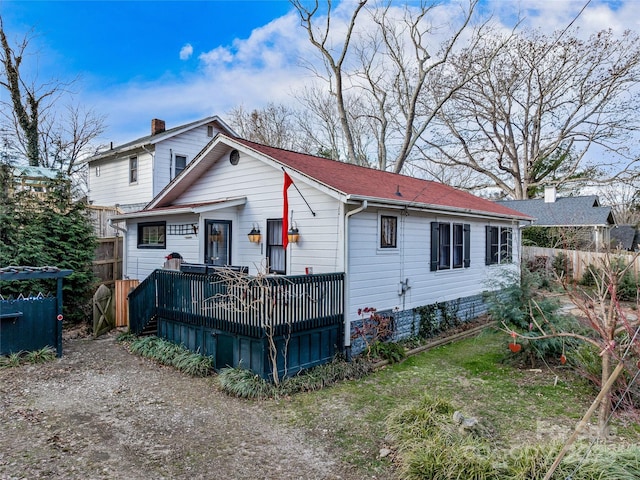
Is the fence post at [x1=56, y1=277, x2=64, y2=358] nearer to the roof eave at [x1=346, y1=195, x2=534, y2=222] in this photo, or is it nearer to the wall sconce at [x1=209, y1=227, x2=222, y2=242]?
the wall sconce at [x1=209, y1=227, x2=222, y2=242]

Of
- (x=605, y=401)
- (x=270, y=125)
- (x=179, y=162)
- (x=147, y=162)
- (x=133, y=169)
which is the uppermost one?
(x=270, y=125)

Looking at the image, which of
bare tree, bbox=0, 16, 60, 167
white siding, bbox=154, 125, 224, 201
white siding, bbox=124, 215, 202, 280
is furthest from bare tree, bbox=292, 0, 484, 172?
white siding, bbox=124, 215, 202, 280

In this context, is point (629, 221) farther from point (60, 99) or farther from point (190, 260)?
point (60, 99)

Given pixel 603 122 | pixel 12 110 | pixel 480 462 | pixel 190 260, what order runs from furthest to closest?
pixel 603 122 → pixel 12 110 → pixel 190 260 → pixel 480 462

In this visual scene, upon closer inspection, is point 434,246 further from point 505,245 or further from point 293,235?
point 505,245

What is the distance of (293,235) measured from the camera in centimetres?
827

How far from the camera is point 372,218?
26.5ft

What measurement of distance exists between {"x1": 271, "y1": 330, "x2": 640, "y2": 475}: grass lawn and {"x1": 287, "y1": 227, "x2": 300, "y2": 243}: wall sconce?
3.08 m

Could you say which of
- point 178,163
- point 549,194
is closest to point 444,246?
point 178,163

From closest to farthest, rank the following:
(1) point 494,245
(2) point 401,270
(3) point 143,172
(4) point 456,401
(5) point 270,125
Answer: (4) point 456,401, (2) point 401,270, (1) point 494,245, (3) point 143,172, (5) point 270,125

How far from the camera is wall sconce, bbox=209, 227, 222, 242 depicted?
9.78 metres

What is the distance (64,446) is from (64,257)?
21.9 ft

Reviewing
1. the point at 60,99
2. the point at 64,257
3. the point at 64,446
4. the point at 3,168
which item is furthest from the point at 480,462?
the point at 60,99

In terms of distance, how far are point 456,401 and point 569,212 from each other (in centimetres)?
2193
